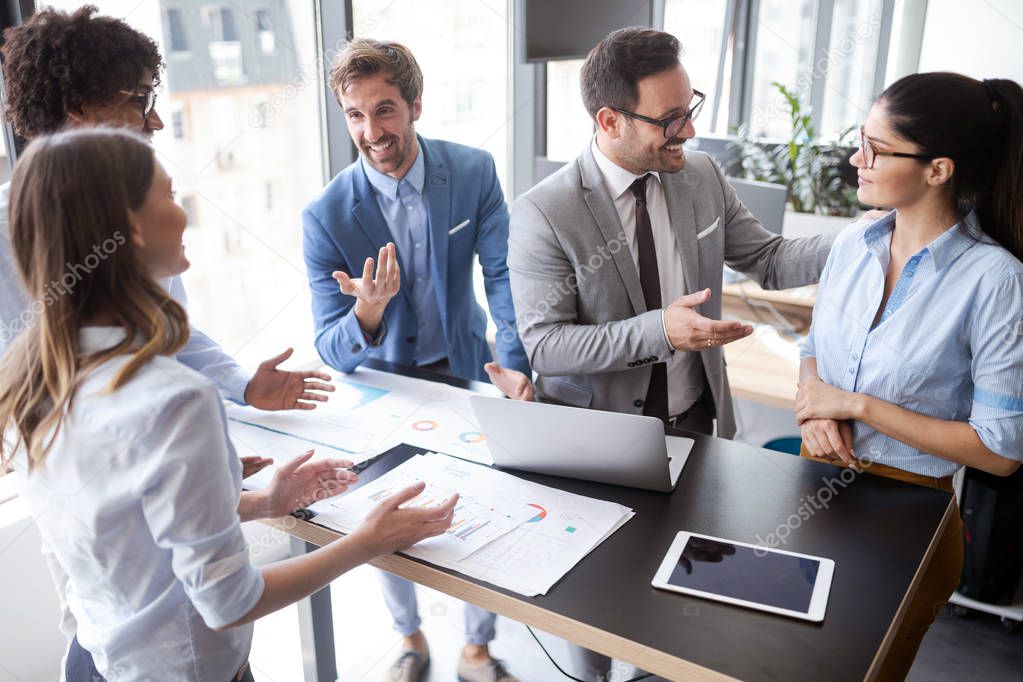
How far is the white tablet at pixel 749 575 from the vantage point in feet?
4.09

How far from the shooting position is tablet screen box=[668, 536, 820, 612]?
1.26 metres

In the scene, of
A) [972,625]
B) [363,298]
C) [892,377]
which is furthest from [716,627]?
[972,625]

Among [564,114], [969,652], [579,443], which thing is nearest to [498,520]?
[579,443]

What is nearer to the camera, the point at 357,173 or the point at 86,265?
the point at 86,265

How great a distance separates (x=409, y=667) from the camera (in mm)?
2486

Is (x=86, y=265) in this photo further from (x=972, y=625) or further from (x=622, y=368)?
(x=972, y=625)

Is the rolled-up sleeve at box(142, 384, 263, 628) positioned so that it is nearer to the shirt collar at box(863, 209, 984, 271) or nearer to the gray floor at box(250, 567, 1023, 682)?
the shirt collar at box(863, 209, 984, 271)

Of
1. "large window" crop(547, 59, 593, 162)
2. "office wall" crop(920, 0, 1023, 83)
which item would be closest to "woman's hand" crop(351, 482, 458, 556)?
"large window" crop(547, 59, 593, 162)

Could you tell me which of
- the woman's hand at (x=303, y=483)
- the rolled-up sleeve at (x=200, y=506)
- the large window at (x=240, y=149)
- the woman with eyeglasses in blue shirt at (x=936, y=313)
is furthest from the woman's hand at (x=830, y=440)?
the large window at (x=240, y=149)

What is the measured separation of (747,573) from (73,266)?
1074 mm

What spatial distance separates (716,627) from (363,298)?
1125 millimetres

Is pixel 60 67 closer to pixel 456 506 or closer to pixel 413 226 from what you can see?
pixel 413 226

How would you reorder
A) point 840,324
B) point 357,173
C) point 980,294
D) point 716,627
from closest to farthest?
point 716,627 → point 980,294 → point 840,324 → point 357,173

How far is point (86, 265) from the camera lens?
1033mm
